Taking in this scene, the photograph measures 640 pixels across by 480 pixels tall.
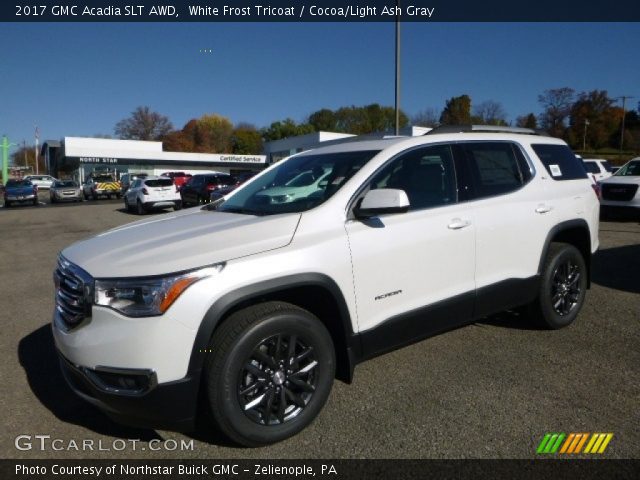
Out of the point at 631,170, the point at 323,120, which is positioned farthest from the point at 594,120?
the point at 631,170

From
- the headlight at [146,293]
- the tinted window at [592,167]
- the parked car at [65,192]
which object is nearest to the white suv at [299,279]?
the headlight at [146,293]

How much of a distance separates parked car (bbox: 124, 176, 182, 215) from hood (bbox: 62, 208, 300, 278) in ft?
56.7

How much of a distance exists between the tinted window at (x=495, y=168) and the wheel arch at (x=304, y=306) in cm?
159

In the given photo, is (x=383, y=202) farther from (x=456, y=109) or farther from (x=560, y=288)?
(x=456, y=109)

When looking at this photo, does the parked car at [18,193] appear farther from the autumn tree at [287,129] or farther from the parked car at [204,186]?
the autumn tree at [287,129]

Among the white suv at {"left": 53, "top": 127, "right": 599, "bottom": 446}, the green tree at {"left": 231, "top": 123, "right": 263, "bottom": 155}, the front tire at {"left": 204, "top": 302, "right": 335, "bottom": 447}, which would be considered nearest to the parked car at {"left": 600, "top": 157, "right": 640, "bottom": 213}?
the white suv at {"left": 53, "top": 127, "right": 599, "bottom": 446}

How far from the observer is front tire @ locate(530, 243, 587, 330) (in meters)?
4.39

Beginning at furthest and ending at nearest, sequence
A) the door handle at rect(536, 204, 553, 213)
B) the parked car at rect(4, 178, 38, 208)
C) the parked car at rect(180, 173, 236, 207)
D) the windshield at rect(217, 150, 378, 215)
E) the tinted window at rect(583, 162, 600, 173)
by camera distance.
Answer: the parked car at rect(4, 178, 38, 208), the parked car at rect(180, 173, 236, 207), the tinted window at rect(583, 162, 600, 173), the door handle at rect(536, 204, 553, 213), the windshield at rect(217, 150, 378, 215)

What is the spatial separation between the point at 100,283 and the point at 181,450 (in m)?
1.11

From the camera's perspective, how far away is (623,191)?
41.4 feet

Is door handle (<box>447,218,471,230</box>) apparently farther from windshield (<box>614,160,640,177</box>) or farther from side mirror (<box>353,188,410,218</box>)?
windshield (<box>614,160,640,177</box>)

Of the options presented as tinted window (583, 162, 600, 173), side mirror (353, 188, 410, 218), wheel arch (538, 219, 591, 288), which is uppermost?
tinted window (583, 162, 600, 173)

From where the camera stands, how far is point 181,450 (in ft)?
9.42

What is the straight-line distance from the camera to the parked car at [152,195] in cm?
1970
